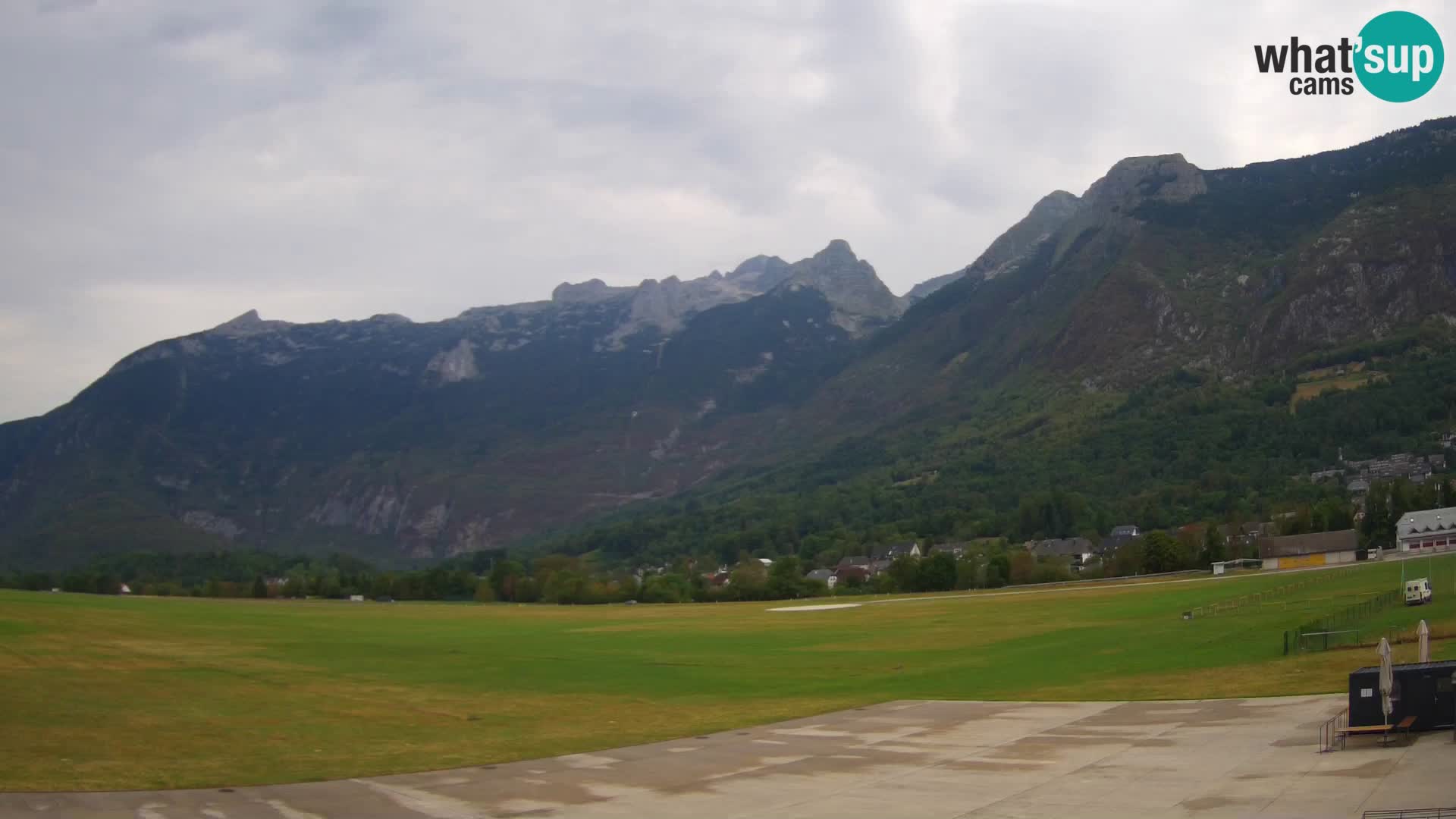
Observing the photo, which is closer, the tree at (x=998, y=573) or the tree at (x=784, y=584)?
the tree at (x=998, y=573)

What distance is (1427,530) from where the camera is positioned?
10456cm

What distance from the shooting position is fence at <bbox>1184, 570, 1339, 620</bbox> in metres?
63.2

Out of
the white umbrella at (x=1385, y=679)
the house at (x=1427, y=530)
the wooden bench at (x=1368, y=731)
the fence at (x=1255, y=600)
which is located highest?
the house at (x=1427, y=530)

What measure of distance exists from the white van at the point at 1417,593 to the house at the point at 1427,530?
52690 mm

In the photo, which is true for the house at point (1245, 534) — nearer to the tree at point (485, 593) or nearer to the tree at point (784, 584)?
the tree at point (784, 584)

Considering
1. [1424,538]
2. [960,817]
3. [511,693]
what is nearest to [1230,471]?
[1424,538]

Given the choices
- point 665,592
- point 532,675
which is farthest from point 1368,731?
point 665,592

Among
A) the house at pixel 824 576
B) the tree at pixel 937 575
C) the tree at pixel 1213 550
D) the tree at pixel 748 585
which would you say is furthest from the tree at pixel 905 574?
the tree at pixel 1213 550

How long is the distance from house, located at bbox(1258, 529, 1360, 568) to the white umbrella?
275ft

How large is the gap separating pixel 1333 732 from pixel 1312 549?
9196 centimetres

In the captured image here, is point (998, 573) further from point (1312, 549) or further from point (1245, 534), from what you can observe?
point (1245, 534)

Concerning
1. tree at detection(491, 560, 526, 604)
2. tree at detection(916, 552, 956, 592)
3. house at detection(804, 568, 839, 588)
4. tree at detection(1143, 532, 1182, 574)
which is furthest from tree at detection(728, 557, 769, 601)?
tree at detection(1143, 532, 1182, 574)

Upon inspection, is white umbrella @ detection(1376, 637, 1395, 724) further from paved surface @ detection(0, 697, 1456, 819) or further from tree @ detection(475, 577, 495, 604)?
tree @ detection(475, 577, 495, 604)

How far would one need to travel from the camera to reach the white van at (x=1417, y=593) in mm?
54688
